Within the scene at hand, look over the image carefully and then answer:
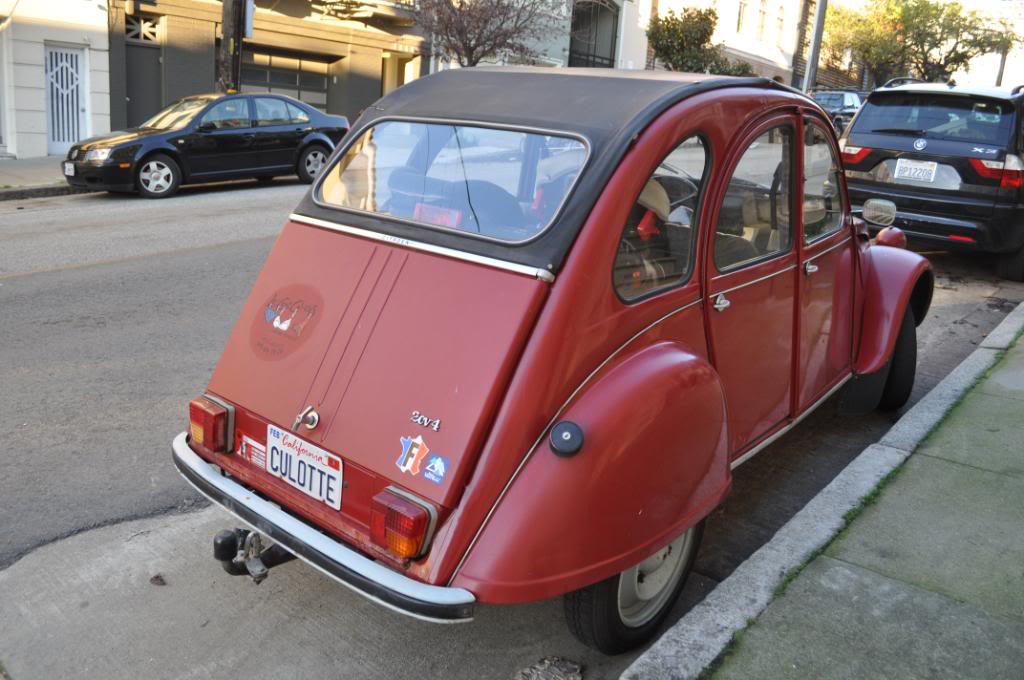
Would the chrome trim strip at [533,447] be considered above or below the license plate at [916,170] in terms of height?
below

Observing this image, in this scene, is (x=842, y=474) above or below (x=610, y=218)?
below

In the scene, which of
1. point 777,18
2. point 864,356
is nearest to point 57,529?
point 864,356

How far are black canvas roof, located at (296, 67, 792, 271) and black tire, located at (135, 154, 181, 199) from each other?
10.3 m

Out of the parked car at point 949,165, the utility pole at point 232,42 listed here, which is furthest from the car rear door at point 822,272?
the utility pole at point 232,42

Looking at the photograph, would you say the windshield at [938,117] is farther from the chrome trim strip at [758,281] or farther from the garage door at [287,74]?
the garage door at [287,74]

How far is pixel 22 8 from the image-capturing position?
681 inches

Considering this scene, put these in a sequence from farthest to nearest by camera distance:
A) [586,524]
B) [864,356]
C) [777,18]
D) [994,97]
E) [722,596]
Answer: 1. [777,18]
2. [994,97]
3. [864,356]
4. [722,596]
5. [586,524]

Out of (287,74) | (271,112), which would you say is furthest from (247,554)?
(287,74)

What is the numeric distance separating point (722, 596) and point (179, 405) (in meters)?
3.31

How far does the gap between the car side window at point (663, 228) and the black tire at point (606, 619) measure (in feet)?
2.97

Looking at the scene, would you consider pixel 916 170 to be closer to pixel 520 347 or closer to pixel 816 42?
pixel 520 347

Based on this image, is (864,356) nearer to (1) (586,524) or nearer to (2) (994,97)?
(1) (586,524)

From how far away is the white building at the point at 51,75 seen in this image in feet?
57.2

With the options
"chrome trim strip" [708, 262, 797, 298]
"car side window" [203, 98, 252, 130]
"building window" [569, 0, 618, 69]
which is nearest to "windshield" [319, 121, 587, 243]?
"chrome trim strip" [708, 262, 797, 298]
